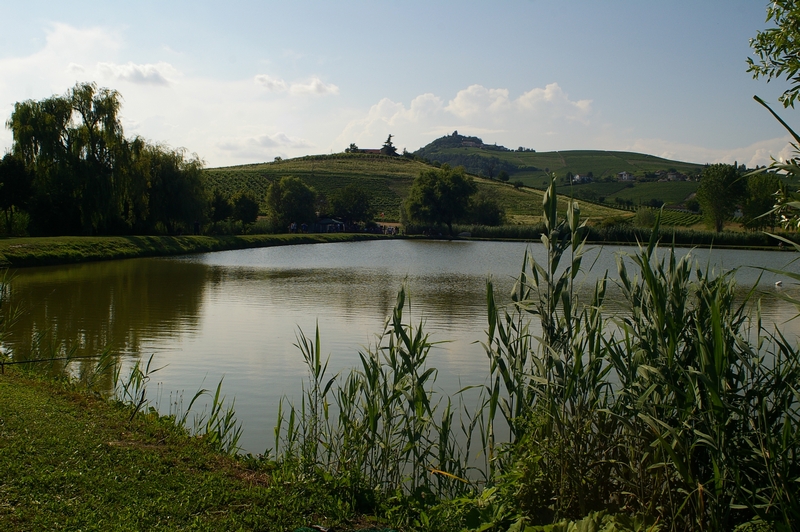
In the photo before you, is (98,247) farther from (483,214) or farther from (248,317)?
(483,214)

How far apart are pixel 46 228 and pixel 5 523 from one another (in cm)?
3518

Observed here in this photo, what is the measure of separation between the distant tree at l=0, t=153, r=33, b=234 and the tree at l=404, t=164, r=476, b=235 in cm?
4798

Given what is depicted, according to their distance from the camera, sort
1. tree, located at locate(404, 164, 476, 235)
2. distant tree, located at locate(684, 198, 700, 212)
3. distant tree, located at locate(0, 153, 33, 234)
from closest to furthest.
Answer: distant tree, located at locate(0, 153, 33, 234), tree, located at locate(404, 164, 476, 235), distant tree, located at locate(684, 198, 700, 212)

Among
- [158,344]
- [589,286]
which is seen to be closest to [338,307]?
[158,344]

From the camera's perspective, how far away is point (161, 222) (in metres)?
42.9

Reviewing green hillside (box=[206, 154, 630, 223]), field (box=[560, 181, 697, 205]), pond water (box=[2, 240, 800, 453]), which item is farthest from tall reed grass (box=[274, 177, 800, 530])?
field (box=[560, 181, 697, 205])

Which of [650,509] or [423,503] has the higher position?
[650,509]

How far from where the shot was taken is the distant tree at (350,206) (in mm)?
79562

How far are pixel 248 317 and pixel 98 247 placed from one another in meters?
19.7

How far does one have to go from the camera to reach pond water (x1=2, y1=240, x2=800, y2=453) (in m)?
8.47

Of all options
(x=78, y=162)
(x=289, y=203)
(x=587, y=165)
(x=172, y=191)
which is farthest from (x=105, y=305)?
(x=587, y=165)

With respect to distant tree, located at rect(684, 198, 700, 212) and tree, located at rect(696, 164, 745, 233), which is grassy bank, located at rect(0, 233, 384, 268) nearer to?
tree, located at rect(696, 164, 745, 233)

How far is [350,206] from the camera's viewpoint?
260ft

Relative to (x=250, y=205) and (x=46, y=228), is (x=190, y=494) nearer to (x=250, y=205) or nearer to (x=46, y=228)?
(x=46, y=228)
